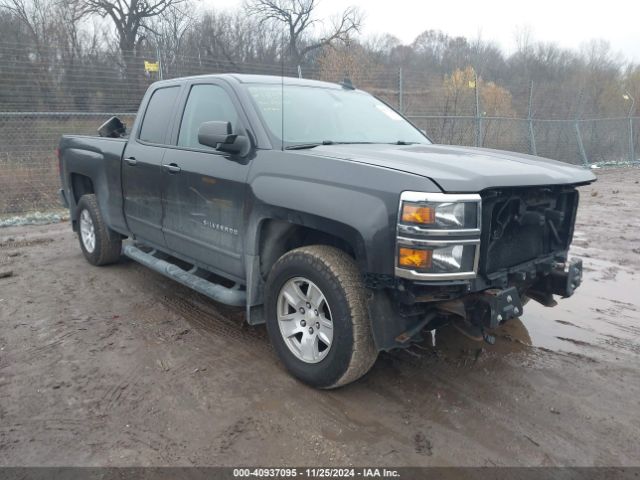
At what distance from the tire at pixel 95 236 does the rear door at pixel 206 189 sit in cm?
154

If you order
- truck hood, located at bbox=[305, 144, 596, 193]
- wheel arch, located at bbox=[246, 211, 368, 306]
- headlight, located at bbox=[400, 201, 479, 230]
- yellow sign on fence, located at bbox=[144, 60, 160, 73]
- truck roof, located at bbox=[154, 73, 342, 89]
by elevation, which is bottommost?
wheel arch, located at bbox=[246, 211, 368, 306]

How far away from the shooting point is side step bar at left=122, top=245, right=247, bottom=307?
355 centimetres

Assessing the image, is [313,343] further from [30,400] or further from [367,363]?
[30,400]

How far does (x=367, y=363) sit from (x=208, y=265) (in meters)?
1.60

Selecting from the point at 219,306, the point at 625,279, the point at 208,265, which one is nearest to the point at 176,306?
the point at 219,306

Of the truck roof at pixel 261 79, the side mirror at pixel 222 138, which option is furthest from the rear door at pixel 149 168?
the side mirror at pixel 222 138

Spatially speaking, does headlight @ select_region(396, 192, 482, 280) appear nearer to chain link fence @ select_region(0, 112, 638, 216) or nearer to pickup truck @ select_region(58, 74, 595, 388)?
pickup truck @ select_region(58, 74, 595, 388)

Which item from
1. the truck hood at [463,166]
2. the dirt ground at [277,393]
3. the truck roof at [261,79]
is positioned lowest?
the dirt ground at [277,393]

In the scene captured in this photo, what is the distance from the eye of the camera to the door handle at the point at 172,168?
3928mm

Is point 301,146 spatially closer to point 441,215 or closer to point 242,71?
point 441,215

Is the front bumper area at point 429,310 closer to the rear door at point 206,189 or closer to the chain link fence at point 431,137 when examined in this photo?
the rear door at point 206,189

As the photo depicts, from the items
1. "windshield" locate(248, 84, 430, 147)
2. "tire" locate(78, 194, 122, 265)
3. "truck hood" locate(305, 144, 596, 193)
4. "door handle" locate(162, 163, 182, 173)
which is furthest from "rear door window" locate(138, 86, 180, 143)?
"truck hood" locate(305, 144, 596, 193)

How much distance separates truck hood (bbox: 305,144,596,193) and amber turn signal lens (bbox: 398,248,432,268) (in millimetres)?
337

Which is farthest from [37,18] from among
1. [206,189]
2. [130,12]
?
[206,189]
